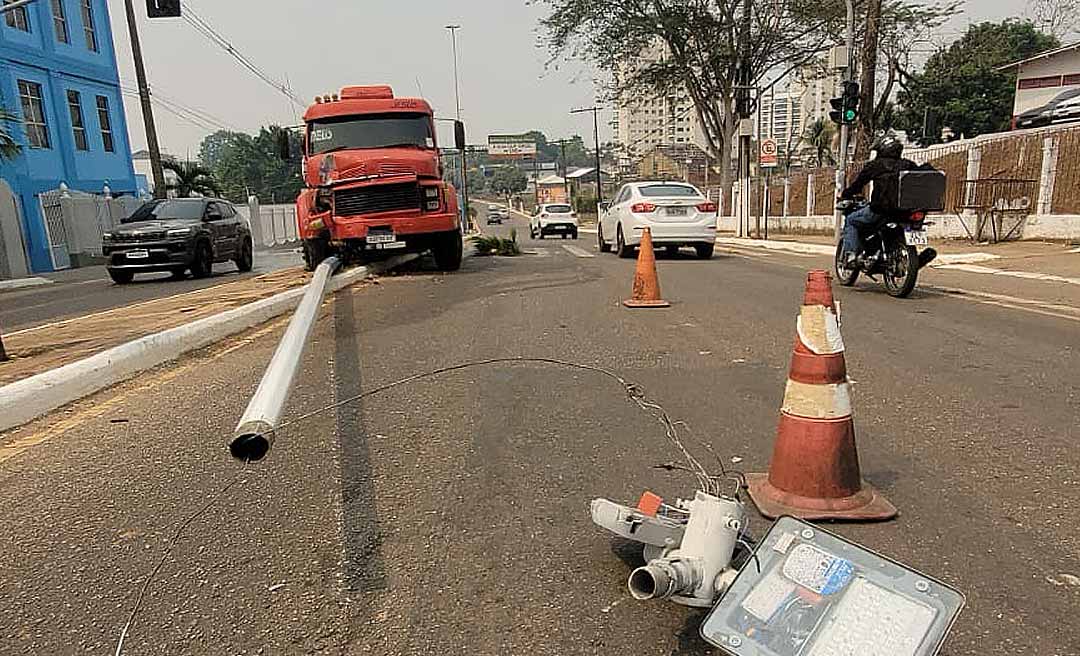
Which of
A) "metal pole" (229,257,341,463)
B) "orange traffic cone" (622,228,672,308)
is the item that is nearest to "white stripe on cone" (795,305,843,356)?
"metal pole" (229,257,341,463)

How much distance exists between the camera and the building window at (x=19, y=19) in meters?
22.5

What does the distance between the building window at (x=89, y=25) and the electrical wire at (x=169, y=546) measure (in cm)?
2970

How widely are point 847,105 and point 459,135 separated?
29.4 feet

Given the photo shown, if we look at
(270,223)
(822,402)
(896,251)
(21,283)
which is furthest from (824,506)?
(270,223)

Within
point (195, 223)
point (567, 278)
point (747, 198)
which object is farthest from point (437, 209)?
point (747, 198)

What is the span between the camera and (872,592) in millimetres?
1881

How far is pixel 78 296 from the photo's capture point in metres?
12.9

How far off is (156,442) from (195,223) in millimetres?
12124

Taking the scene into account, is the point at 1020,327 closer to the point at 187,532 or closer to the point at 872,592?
the point at 872,592

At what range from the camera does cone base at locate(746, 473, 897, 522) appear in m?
2.77

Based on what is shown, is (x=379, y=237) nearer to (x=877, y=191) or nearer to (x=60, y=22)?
(x=877, y=191)

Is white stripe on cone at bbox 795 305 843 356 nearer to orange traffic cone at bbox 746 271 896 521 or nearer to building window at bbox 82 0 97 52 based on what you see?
orange traffic cone at bbox 746 271 896 521

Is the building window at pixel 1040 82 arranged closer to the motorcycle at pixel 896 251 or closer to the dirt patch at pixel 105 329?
the motorcycle at pixel 896 251

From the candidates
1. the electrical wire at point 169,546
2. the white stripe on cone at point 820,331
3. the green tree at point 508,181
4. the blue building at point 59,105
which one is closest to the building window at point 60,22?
the blue building at point 59,105
